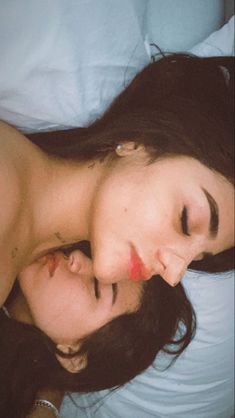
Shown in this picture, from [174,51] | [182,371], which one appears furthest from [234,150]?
[182,371]

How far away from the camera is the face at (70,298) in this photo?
1.20 metres

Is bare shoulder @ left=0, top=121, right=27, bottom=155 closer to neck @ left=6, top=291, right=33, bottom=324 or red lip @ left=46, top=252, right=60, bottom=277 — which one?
red lip @ left=46, top=252, right=60, bottom=277

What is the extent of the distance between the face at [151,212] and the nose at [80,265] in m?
0.16

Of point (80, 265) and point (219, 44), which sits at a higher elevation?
point (219, 44)

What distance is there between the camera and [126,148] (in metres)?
1.07

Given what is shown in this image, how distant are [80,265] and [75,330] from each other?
0.18m

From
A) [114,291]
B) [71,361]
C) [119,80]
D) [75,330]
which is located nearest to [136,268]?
[114,291]

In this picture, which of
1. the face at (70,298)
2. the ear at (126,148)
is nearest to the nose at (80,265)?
the face at (70,298)

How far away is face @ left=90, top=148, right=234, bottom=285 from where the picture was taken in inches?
39.6

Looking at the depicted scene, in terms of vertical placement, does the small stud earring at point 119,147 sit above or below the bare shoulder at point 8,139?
below

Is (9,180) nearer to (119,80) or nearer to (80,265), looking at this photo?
(80,265)

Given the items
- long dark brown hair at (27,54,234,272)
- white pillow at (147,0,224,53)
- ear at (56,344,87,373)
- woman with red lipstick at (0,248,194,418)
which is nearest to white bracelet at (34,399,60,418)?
woman with red lipstick at (0,248,194,418)

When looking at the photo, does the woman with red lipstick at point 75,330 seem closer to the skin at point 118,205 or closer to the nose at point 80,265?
the nose at point 80,265

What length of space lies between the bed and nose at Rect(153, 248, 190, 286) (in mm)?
389
